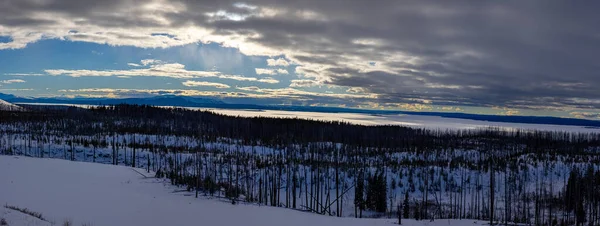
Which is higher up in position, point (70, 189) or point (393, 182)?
point (70, 189)

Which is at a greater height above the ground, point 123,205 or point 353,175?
point 123,205

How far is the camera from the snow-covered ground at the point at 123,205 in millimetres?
18672

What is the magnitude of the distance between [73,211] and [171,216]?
4174mm

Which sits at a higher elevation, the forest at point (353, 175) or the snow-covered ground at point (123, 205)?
the snow-covered ground at point (123, 205)

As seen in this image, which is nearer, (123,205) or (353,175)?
(123,205)

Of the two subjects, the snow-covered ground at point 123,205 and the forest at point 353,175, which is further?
the forest at point 353,175

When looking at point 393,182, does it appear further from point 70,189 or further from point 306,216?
point 70,189

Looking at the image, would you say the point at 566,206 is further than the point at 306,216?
Yes

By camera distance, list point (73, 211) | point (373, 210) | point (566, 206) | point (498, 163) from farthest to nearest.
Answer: point (498, 163)
point (373, 210)
point (566, 206)
point (73, 211)

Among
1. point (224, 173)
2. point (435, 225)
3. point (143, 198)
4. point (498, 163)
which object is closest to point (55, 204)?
point (143, 198)

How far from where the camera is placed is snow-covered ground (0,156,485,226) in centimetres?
1867

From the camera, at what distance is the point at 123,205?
21062 mm

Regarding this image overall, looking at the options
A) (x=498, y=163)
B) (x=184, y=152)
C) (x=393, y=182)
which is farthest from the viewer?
(x=184, y=152)

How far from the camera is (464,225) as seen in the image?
2183 cm
